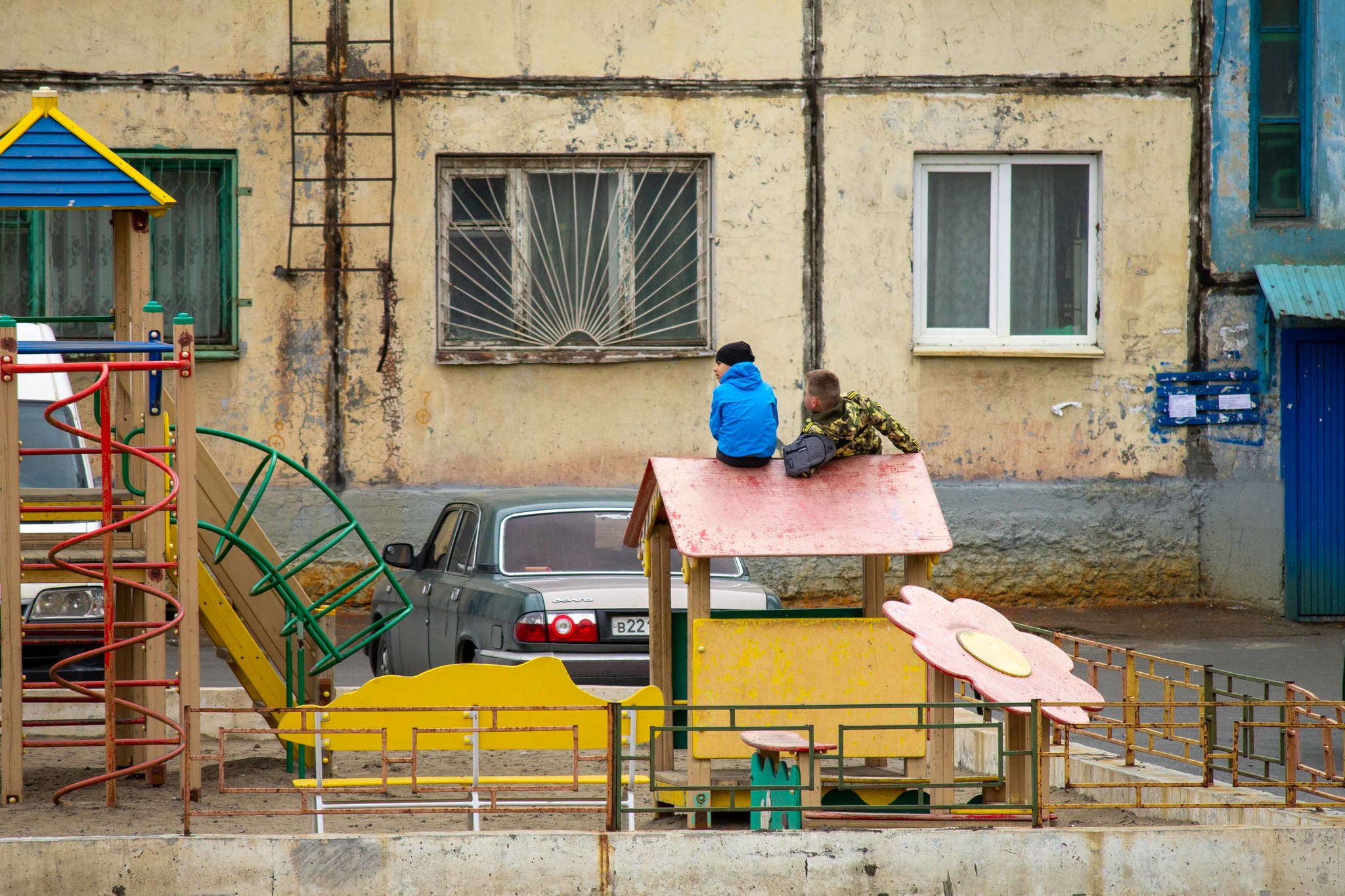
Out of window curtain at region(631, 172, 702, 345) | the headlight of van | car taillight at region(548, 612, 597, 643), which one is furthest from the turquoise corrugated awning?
the headlight of van

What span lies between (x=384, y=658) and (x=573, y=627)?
2.53m

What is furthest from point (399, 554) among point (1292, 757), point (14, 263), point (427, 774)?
point (14, 263)

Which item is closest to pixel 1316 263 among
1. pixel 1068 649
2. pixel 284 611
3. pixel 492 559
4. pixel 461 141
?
pixel 1068 649

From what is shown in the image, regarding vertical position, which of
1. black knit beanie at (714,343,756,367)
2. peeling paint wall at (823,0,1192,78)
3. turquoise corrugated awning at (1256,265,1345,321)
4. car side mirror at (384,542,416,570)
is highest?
peeling paint wall at (823,0,1192,78)

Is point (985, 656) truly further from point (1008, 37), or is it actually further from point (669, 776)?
point (1008, 37)

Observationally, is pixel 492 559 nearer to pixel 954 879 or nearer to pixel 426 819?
pixel 426 819

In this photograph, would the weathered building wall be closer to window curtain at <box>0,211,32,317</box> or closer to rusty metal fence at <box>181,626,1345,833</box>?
window curtain at <box>0,211,32,317</box>

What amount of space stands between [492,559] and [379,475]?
17.7 feet

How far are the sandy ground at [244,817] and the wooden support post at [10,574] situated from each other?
0.33m

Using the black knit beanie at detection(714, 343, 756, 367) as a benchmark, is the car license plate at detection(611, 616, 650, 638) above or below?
below

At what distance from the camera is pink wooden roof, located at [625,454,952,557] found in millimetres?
6516

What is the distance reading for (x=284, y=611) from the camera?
8.30m

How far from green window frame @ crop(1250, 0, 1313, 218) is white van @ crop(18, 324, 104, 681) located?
35.1 feet

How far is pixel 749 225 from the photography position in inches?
583
